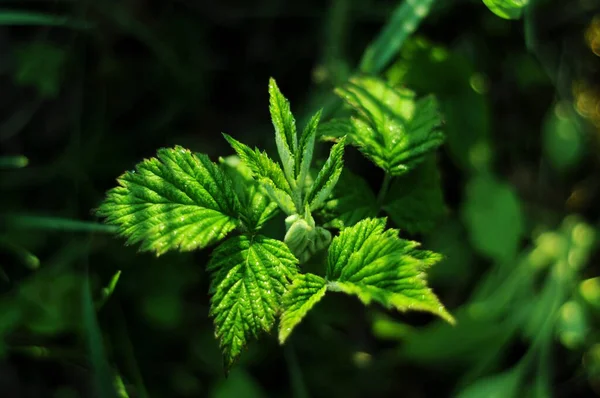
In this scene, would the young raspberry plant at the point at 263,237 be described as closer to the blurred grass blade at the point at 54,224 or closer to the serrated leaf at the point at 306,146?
the serrated leaf at the point at 306,146

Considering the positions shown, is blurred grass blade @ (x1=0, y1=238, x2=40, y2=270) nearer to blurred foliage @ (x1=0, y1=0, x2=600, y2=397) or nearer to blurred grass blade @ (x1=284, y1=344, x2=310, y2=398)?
blurred foliage @ (x1=0, y1=0, x2=600, y2=397)

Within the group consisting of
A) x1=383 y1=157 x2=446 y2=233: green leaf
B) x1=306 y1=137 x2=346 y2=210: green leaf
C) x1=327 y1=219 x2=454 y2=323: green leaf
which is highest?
x1=306 y1=137 x2=346 y2=210: green leaf

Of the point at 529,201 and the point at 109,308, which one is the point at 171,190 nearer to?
the point at 109,308

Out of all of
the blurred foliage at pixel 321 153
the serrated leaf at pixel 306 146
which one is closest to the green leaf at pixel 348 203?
the serrated leaf at pixel 306 146

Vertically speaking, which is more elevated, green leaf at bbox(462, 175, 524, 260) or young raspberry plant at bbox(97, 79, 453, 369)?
young raspberry plant at bbox(97, 79, 453, 369)

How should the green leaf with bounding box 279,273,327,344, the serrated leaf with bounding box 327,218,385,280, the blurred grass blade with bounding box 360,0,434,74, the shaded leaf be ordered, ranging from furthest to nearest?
the shaded leaf < the blurred grass blade with bounding box 360,0,434,74 < the serrated leaf with bounding box 327,218,385,280 < the green leaf with bounding box 279,273,327,344

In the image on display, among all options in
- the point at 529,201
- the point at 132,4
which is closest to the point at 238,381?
the point at 529,201

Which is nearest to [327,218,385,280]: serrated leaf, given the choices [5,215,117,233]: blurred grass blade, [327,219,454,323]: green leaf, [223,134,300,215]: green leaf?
[327,219,454,323]: green leaf
